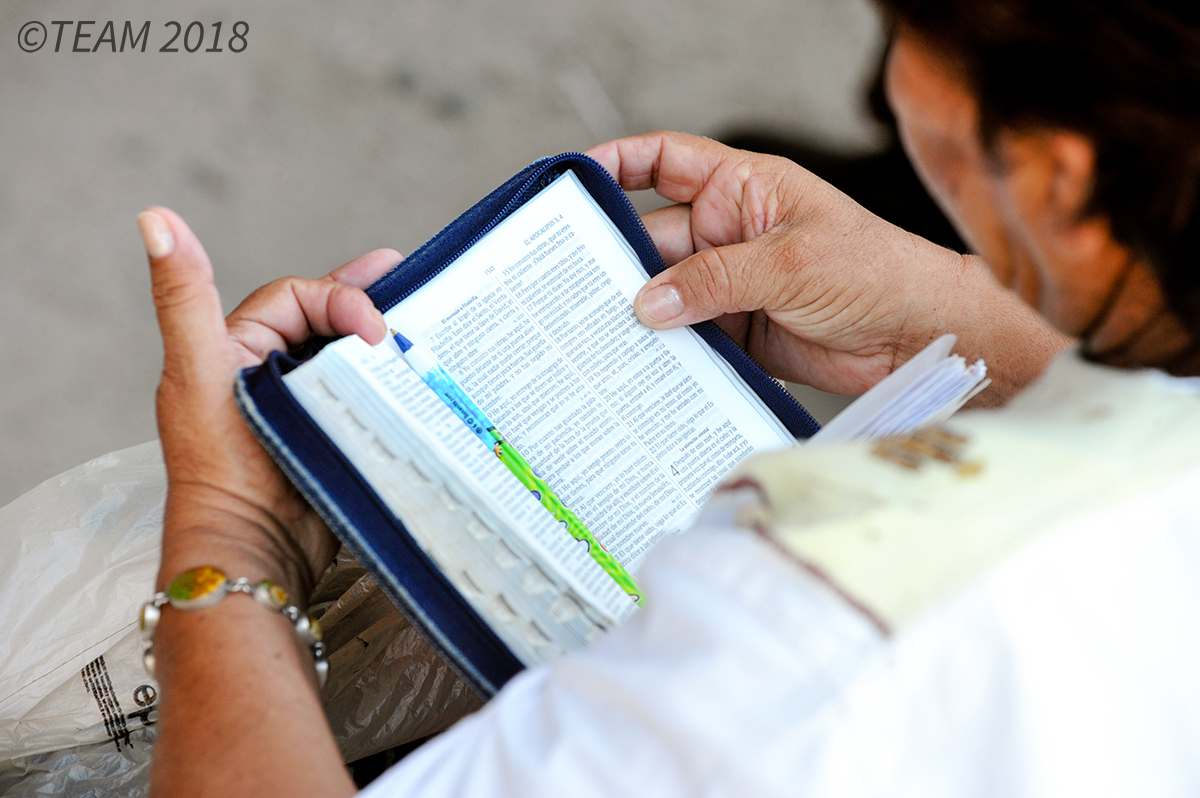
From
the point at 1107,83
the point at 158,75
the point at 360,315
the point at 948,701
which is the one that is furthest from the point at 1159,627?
the point at 158,75

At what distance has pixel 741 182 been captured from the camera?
817 millimetres

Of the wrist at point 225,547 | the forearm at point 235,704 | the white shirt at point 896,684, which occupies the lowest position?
the white shirt at point 896,684

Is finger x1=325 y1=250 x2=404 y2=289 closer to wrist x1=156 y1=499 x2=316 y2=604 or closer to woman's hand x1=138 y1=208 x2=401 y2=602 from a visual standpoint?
woman's hand x1=138 y1=208 x2=401 y2=602

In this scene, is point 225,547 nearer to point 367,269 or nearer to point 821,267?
point 367,269

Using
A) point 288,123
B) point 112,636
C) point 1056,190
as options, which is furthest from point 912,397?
point 288,123

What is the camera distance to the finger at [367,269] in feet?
2.16

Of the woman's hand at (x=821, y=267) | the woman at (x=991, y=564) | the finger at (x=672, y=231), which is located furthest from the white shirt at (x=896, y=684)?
Answer: the finger at (x=672, y=231)

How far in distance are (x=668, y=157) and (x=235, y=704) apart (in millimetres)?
652

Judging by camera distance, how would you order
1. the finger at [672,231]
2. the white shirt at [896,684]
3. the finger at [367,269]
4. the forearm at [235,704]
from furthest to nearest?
the finger at [672,231] → the finger at [367,269] → the forearm at [235,704] → the white shirt at [896,684]

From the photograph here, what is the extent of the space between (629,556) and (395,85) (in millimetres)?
993

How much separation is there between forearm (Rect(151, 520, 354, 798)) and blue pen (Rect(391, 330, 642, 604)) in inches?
7.3

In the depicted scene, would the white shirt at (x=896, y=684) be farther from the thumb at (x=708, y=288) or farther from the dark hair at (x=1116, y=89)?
the thumb at (x=708, y=288)

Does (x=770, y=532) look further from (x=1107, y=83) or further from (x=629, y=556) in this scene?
(x=629, y=556)

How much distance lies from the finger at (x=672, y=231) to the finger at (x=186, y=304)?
466 millimetres
